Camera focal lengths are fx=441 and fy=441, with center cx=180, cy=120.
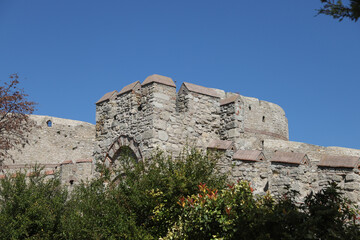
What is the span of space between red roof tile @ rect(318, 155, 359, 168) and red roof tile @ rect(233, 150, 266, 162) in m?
1.25

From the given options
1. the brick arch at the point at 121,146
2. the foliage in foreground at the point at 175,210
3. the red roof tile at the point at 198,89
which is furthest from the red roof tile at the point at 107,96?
the foliage in foreground at the point at 175,210

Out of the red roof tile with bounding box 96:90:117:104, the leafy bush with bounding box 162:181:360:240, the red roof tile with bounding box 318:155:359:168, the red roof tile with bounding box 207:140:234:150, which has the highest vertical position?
the red roof tile with bounding box 96:90:117:104

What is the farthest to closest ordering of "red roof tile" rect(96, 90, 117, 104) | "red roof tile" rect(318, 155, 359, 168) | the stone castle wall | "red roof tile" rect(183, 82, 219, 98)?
the stone castle wall, "red roof tile" rect(96, 90, 117, 104), "red roof tile" rect(183, 82, 219, 98), "red roof tile" rect(318, 155, 359, 168)

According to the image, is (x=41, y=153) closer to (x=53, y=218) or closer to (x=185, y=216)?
(x=53, y=218)

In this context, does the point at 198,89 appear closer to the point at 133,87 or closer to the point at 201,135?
the point at 201,135

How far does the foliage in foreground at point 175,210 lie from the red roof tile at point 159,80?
2.07 metres

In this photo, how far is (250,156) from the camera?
31.3 feet

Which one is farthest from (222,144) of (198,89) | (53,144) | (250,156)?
(53,144)

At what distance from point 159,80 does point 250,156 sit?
3.09 metres

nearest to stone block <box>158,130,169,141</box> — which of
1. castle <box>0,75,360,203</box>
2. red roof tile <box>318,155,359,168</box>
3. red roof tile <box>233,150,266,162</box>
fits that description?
castle <box>0,75,360,203</box>

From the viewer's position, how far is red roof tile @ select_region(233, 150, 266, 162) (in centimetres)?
942

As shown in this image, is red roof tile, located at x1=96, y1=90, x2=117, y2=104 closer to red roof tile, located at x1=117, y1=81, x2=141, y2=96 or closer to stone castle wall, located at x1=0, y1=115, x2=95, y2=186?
red roof tile, located at x1=117, y1=81, x2=141, y2=96

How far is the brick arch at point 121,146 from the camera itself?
426 inches

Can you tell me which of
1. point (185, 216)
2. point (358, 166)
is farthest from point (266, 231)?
point (358, 166)
